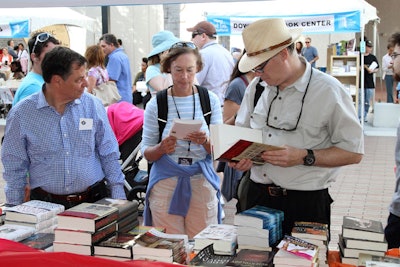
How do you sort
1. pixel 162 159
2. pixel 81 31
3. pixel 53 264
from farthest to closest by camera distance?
1. pixel 81 31
2. pixel 162 159
3. pixel 53 264

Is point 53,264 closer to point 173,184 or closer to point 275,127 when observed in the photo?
point 275,127

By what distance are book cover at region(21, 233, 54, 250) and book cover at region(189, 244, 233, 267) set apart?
643 mm

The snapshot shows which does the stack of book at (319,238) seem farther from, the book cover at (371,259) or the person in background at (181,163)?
the person in background at (181,163)

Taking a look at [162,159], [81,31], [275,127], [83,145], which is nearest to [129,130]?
[162,159]

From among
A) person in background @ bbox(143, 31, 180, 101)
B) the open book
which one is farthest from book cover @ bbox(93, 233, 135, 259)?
person in background @ bbox(143, 31, 180, 101)

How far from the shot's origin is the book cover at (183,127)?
3289mm

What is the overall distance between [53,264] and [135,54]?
20.4 meters

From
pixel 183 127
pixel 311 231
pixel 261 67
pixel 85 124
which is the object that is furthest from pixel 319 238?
pixel 85 124

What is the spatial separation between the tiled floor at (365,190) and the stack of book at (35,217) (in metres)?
2.82

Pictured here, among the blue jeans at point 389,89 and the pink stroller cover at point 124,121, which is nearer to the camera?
the pink stroller cover at point 124,121

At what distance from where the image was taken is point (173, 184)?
372 centimetres

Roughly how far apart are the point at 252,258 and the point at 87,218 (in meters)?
A: 0.70

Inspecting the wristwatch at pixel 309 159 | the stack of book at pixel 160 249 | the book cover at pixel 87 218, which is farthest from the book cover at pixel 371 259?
the book cover at pixel 87 218

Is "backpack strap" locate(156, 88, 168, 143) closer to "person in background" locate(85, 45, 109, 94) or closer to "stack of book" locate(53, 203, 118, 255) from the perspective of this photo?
"stack of book" locate(53, 203, 118, 255)
